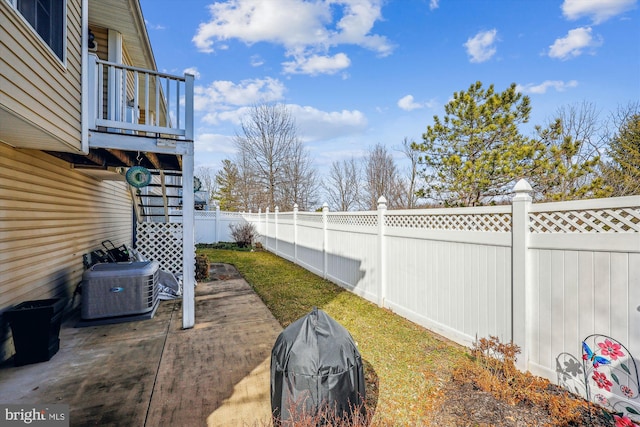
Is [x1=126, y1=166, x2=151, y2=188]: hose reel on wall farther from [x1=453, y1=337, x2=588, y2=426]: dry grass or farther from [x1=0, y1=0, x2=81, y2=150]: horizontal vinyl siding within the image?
[x1=453, y1=337, x2=588, y2=426]: dry grass

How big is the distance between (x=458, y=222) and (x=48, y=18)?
490cm

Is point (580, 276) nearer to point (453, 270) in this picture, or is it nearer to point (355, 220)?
point (453, 270)

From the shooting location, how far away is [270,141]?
20.3 m

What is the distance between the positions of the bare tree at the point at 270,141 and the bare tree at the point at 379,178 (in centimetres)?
528

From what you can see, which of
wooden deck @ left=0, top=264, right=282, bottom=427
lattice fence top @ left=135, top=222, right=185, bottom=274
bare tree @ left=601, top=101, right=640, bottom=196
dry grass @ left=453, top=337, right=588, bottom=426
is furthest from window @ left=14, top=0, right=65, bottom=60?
bare tree @ left=601, top=101, right=640, bottom=196

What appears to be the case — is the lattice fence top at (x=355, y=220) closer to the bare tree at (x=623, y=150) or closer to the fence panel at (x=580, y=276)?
the fence panel at (x=580, y=276)

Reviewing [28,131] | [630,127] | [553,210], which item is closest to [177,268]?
[28,131]

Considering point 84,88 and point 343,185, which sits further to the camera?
point 343,185

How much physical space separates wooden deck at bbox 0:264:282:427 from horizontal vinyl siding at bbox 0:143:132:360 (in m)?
0.71

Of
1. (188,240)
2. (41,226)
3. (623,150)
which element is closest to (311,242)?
(188,240)

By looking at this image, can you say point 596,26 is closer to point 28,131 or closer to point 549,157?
point 549,157

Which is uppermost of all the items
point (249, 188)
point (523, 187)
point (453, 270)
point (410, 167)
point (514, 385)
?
point (410, 167)

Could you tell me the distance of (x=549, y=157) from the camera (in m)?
8.93

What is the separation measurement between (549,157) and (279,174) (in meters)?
14.8
